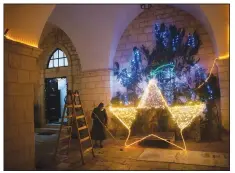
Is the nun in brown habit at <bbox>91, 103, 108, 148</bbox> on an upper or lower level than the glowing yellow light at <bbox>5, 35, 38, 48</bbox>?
lower

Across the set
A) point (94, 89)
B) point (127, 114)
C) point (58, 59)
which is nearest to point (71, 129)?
point (127, 114)

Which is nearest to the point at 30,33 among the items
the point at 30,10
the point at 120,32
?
the point at 30,10

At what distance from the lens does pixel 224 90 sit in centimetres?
605

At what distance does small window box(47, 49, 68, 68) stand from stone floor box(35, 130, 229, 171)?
458cm

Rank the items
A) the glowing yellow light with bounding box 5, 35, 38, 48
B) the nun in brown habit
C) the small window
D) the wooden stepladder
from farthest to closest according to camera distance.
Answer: the small window < the nun in brown habit < the wooden stepladder < the glowing yellow light with bounding box 5, 35, 38, 48

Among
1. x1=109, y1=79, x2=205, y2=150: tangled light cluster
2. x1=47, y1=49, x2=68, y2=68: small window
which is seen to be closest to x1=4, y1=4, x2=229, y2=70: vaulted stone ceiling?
x1=109, y1=79, x2=205, y2=150: tangled light cluster

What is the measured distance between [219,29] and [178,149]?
3.57 metres

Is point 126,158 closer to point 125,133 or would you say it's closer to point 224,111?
point 125,133

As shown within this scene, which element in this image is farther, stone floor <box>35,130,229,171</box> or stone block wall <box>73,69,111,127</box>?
stone block wall <box>73,69,111,127</box>

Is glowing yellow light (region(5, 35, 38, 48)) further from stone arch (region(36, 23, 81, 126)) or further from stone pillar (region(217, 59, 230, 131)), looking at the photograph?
stone pillar (region(217, 59, 230, 131))

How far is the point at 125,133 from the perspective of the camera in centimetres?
700

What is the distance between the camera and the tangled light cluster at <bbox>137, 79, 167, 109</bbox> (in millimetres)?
6504

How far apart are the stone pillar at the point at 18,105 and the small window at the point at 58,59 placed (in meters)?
5.62

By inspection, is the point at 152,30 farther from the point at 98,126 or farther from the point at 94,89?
the point at 98,126
